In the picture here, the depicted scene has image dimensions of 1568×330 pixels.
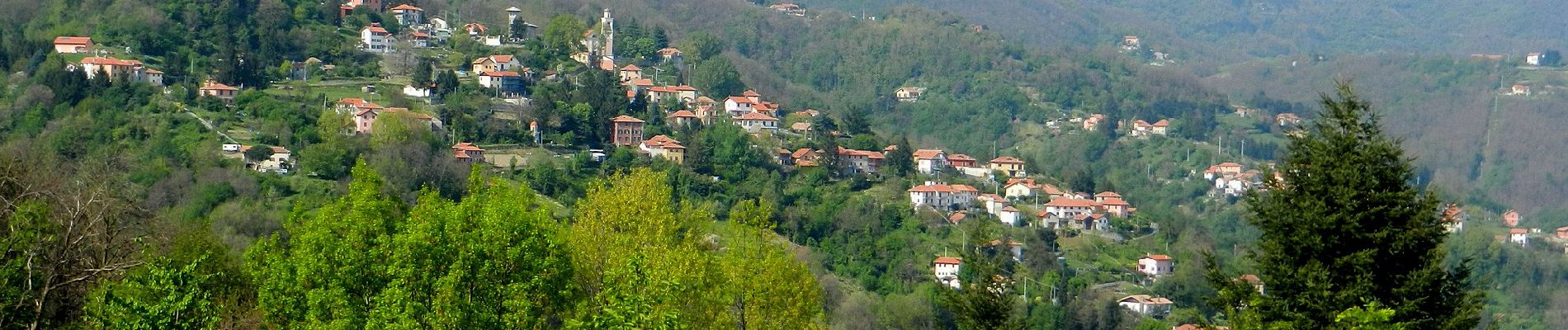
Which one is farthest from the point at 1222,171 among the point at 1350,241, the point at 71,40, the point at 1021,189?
the point at 1350,241

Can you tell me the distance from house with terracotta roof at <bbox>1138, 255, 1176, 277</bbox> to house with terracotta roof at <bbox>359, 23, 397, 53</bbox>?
3054 centimetres

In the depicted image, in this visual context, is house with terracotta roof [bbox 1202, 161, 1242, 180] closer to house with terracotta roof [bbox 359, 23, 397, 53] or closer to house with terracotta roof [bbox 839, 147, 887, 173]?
house with terracotta roof [bbox 839, 147, 887, 173]

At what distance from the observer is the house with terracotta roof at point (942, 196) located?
69.5 m

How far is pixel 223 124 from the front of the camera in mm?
60750

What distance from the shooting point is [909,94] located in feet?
403

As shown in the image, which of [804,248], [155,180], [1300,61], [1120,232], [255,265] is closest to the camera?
[255,265]

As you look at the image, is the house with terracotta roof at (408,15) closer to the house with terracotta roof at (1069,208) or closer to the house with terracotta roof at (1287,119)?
the house with terracotta roof at (1069,208)

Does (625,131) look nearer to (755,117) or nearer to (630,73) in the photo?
(755,117)

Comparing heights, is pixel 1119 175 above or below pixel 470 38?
below

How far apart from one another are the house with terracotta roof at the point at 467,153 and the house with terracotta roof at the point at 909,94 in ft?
208

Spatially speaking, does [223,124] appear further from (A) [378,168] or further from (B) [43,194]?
(B) [43,194]

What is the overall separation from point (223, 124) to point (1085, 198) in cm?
3339

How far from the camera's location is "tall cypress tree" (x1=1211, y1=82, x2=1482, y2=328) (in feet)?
57.1

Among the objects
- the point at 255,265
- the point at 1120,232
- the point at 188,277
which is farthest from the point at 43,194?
the point at 1120,232
